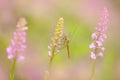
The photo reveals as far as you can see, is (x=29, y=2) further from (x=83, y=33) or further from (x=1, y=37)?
(x=1, y=37)

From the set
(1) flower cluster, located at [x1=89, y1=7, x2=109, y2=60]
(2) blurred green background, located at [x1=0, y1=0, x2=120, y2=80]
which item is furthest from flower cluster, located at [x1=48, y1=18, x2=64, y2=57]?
(2) blurred green background, located at [x1=0, y1=0, x2=120, y2=80]

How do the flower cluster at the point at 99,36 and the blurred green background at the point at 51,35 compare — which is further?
the blurred green background at the point at 51,35

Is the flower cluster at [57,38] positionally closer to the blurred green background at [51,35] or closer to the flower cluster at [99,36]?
the flower cluster at [99,36]

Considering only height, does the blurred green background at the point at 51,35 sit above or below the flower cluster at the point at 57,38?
above

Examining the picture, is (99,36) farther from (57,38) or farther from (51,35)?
(51,35)

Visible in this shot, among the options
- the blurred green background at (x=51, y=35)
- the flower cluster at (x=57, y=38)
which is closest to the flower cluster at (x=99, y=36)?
the flower cluster at (x=57, y=38)

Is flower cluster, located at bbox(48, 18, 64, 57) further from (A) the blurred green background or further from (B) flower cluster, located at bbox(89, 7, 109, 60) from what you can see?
(A) the blurred green background

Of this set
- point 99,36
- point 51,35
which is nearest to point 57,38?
point 99,36

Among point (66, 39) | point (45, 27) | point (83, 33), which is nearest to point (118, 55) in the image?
point (83, 33)
